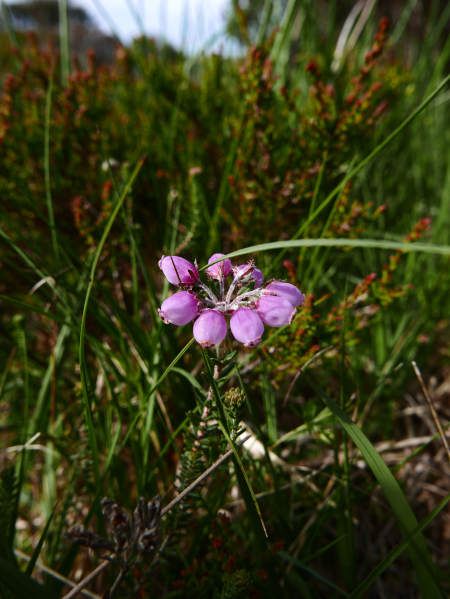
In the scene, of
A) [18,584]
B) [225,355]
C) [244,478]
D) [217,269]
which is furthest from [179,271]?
[18,584]

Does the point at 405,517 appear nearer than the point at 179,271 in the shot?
Yes

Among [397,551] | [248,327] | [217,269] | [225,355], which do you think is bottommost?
[397,551]

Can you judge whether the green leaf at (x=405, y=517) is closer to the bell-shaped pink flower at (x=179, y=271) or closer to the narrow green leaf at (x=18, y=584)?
the bell-shaped pink flower at (x=179, y=271)

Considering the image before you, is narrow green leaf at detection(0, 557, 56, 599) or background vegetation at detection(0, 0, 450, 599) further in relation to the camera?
background vegetation at detection(0, 0, 450, 599)

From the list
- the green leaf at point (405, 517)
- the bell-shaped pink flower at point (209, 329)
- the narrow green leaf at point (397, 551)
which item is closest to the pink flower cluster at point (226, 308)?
the bell-shaped pink flower at point (209, 329)

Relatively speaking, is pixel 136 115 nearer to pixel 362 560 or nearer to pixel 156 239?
pixel 156 239

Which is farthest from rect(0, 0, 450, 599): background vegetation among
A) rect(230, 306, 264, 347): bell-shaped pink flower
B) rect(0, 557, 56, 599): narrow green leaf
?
rect(230, 306, 264, 347): bell-shaped pink flower

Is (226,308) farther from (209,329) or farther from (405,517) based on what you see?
(405,517)

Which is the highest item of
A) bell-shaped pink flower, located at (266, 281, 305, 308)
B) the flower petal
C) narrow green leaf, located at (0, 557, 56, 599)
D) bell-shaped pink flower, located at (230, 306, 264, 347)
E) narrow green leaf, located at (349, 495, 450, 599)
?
the flower petal

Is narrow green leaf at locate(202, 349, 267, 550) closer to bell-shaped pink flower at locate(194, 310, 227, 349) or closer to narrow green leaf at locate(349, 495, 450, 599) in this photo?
bell-shaped pink flower at locate(194, 310, 227, 349)
